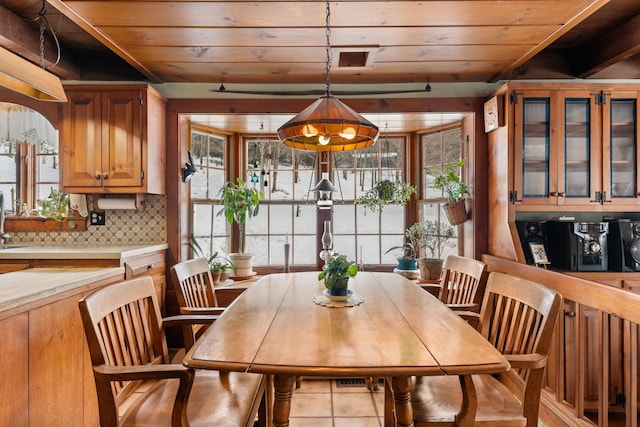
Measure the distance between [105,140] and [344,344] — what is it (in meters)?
2.62

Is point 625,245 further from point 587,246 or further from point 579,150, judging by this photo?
point 579,150

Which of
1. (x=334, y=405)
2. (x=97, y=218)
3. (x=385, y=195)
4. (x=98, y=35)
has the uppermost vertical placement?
(x=98, y=35)

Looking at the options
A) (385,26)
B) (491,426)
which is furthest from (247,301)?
(385,26)

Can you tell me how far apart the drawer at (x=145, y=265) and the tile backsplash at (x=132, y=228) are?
0.76 feet

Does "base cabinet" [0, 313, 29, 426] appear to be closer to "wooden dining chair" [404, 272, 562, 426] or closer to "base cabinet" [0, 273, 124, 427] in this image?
"base cabinet" [0, 273, 124, 427]

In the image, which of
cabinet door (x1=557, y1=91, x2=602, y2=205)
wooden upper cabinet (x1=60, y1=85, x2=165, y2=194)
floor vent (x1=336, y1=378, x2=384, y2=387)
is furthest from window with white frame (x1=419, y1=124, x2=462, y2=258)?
wooden upper cabinet (x1=60, y1=85, x2=165, y2=194)

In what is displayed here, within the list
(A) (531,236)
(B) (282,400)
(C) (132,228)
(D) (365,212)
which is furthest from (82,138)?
(A) (531,236)

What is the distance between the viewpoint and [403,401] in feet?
4.51

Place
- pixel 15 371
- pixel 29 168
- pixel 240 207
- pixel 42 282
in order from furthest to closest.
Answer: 1. pixel 240 207
2. pixel 29 168
3. pixel 42 282
4. pixel 15 371

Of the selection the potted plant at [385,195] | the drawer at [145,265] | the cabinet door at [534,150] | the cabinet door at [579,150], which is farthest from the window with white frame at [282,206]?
the cabinet door at [579,150]

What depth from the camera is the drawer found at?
2.69 meters

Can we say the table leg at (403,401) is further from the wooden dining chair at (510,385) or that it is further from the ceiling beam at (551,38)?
the ceiling beam at (551,38)

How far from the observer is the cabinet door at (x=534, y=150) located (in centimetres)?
298

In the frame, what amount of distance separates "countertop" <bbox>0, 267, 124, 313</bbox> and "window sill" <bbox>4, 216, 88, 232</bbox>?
3.03ft
